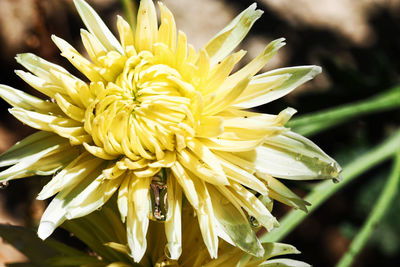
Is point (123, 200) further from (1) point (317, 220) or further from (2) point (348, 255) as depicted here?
(1) point (317, 220)

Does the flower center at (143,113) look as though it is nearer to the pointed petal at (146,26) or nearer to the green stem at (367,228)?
the pointed petal at (146,26)

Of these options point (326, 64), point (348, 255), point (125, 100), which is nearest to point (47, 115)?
point (125, 100)

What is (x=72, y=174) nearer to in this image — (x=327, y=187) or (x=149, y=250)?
(x=149, y=250)

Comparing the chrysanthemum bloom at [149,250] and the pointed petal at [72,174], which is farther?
the chrysanthemum bloom at [149,250]

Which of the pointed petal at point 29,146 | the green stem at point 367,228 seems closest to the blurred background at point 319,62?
the green stem at point 367,228

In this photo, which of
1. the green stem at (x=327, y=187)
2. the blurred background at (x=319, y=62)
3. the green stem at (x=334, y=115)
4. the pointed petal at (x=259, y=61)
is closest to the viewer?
the pointed petal at (x=259, y=61)

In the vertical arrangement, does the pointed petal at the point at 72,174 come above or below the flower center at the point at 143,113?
below

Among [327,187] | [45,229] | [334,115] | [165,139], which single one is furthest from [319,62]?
[45,229]
